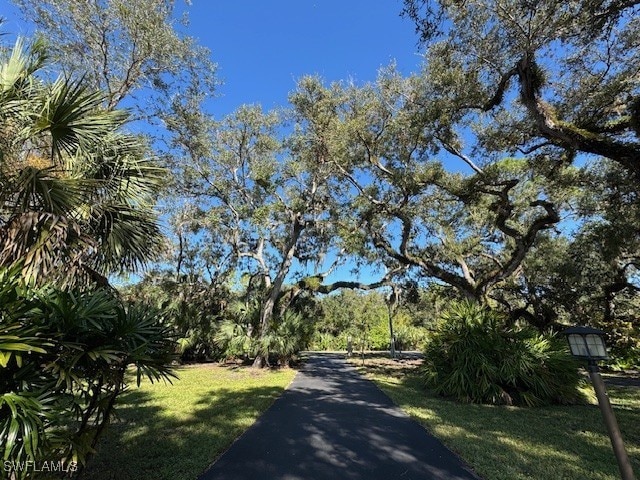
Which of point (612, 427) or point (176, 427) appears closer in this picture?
point (612, 427)

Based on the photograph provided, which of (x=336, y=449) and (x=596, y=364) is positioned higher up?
(x=596, y=364)

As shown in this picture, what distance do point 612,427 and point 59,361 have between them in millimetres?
5258

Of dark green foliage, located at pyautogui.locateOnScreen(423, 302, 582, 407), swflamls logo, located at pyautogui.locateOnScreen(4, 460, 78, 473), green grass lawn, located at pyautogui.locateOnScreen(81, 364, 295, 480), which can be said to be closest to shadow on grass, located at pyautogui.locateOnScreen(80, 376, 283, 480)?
green grass lawn, located at pyautogui.locateOnScreen(81, 364, 295, 480)

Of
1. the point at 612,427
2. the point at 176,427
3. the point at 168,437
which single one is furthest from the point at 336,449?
the point at 612,427

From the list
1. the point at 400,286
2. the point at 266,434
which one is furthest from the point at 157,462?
the point at 400,286

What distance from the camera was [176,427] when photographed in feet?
18.4

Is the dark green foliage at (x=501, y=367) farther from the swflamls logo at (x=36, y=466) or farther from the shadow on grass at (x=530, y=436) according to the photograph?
the swflamls logo at (x=36, y=466)

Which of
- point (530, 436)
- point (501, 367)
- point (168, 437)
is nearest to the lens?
point (168, 437)

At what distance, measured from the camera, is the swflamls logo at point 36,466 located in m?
2.41

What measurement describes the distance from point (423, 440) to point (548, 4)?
7.67 metres

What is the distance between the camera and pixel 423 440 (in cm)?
493

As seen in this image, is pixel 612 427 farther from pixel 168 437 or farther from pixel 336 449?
pixel 168 437

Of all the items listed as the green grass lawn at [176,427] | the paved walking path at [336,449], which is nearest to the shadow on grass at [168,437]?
the green grass lawn at [176,427]

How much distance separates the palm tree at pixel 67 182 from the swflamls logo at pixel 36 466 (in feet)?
5.31
